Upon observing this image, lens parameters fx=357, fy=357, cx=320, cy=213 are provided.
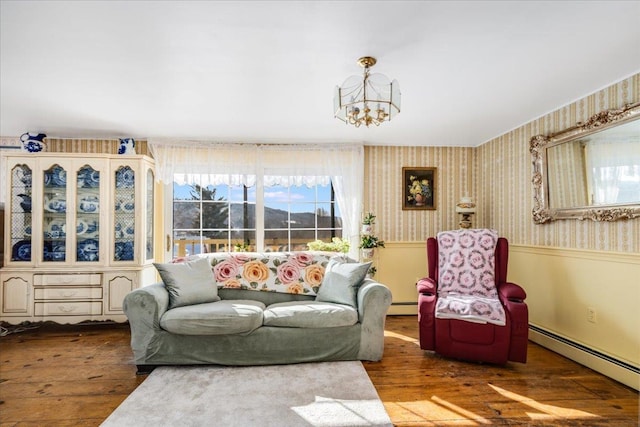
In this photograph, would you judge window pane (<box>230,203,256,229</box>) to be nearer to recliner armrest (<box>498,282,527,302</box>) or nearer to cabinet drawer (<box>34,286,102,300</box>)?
cabinet drawer (<box>34,286,102,300</box>)

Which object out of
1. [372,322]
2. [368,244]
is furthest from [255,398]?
[368,244]

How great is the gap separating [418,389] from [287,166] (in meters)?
3.02

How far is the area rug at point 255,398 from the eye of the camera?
2.08 meters

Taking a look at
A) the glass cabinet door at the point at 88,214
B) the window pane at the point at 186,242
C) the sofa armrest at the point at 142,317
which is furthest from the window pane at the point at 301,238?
the glass cabinet door at the point at 88,214

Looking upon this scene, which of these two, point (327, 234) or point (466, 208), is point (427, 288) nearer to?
point (466, 208)

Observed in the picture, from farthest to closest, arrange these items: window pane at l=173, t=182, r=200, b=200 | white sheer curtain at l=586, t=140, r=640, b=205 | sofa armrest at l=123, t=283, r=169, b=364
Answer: window pane at l=173, t=182, r=200, b=200, sofa armrest at l=123, t=283, r=169, b=364, white sheer curtain at l=586, t=140, r=640, b=205

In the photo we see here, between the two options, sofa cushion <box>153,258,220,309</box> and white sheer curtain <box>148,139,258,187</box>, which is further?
white sheer curtain <box>148,139,258,187</box>

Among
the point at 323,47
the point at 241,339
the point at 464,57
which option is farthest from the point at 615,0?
the point at 241,339

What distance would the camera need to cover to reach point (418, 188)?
473cm

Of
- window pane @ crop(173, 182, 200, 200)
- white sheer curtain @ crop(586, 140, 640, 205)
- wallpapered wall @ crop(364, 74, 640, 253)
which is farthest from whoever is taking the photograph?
window pane @ crop(173, 182, 200, 200)

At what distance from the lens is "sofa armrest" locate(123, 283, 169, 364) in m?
2.74

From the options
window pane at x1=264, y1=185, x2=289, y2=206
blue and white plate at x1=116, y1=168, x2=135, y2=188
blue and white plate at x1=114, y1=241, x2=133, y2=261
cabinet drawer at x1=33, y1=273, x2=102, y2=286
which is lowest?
cabinet drawer at x1=33, y1=273, x2=102, y2=286

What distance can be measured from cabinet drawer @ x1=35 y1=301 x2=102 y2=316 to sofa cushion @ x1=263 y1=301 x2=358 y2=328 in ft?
7.35

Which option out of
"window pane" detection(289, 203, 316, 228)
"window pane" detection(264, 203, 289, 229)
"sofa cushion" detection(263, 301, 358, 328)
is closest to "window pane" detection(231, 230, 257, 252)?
Result: "window pane" detection(264, 203, 289, 229)
